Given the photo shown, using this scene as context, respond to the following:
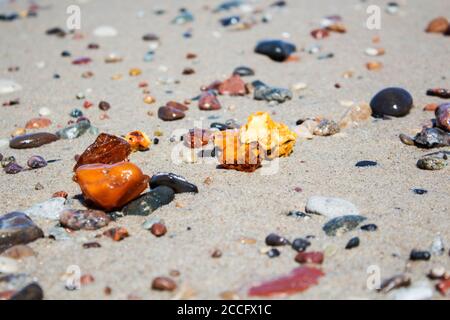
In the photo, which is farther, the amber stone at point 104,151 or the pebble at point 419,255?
the amber stone at point 104,151

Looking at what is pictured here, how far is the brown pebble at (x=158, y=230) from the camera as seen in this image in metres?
3.08

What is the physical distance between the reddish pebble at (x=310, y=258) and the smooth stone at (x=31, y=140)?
2266 millimetres

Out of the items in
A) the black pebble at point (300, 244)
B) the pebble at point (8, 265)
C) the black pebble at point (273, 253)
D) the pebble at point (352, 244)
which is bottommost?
the pebble at point (8, 265)

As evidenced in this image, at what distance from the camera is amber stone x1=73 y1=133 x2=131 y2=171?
Result: 373 centimetres

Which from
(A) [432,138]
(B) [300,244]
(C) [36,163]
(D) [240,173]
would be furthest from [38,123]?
(A) [432,138]

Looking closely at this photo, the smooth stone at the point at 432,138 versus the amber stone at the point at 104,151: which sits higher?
the smooth stone at the point at 432,138

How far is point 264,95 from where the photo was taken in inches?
194

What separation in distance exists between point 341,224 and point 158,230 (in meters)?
0.94

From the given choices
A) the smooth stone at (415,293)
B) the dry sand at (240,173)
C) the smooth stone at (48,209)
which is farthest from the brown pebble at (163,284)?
the smooth stone at (415,293)

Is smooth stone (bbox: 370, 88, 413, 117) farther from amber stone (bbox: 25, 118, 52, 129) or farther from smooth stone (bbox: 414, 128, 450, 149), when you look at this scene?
amber stone (bbox: 25, 118, 52, 129)

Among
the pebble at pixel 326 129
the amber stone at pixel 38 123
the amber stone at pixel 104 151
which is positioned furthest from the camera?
the amber stone at pixel 38 123

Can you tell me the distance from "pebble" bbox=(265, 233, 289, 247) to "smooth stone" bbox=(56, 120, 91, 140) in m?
2.02

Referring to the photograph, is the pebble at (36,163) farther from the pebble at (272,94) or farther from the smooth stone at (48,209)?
the pebble at (272,94)
